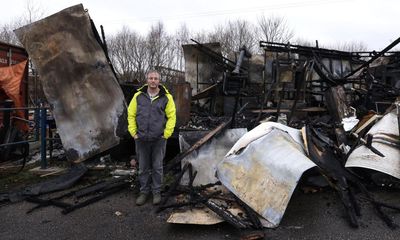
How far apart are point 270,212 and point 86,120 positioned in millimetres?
3529

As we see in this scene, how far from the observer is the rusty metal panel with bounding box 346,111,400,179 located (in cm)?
461

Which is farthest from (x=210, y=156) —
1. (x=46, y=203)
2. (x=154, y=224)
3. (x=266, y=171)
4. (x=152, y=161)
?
(x=46, y=203)

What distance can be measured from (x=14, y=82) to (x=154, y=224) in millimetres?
4705

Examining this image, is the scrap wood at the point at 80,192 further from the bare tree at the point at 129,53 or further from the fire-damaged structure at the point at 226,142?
the bare tree at the point at 129,53

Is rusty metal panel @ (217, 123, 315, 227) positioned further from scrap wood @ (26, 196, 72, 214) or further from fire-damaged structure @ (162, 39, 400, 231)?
scrap wood @ (26, 196, 72, 214)

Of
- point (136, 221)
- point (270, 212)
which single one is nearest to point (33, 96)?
point (136, 221)

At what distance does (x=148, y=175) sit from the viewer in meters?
4.91

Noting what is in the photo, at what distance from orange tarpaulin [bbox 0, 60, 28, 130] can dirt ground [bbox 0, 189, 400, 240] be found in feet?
9.47

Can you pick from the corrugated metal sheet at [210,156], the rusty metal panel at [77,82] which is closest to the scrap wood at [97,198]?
the corrugated metal sheet at [210,156]

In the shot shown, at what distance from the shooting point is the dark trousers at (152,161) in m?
4.79

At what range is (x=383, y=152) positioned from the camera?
4812mm

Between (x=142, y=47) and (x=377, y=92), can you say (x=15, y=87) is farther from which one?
(x=142, y=47)

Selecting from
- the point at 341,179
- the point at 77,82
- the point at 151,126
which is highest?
the point at 77,82

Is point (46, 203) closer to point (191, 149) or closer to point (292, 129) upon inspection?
point (191, 149)
